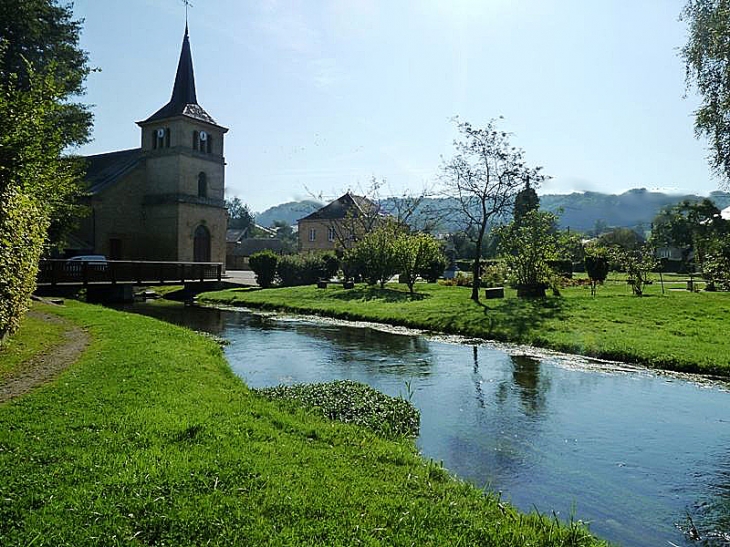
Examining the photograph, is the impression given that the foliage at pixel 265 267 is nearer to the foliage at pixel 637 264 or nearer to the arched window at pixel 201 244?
the arched window at pixel 201 244

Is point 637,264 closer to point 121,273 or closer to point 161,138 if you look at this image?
point 121,273

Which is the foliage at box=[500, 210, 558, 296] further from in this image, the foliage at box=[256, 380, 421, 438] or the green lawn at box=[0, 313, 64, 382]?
the green lawn at box=[0, 313, 64, 382]

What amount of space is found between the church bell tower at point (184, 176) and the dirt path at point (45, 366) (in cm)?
3018

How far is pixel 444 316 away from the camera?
18406 millimetres

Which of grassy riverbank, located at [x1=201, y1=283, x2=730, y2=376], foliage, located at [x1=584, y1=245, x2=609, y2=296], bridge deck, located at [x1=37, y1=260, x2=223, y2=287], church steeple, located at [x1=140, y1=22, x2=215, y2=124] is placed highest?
church steeple, located at [x1=140, y1=22, x2=215, y2=124]

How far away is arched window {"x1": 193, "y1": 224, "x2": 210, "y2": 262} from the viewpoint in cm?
4166

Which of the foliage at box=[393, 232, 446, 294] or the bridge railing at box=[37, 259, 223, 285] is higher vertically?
the foliage at box=[393, 232, 446, 294]

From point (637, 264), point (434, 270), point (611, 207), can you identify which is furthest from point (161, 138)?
point (611, 207)

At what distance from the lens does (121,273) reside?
25.8m

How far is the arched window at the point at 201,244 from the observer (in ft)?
137

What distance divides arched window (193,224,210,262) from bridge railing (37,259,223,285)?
918cm

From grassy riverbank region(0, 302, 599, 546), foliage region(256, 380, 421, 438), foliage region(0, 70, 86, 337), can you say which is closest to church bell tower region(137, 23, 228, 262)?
foliage region(0, 70, 86, 337)

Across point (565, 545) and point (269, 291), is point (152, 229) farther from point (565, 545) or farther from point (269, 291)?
point (565, 545)

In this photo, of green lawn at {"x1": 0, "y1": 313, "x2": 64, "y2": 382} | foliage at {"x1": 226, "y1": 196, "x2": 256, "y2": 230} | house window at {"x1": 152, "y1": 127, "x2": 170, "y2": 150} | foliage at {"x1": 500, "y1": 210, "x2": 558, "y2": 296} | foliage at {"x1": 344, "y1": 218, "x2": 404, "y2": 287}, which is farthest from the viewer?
foliage at {"x1": 226, "y1": 196, "x2": 256, "y2": 230}
